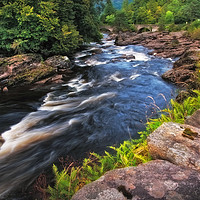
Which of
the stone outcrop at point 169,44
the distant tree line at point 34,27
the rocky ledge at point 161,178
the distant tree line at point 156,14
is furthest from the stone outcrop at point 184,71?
the distant tree line at point 156,14

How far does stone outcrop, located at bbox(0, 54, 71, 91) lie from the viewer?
35.2 feet

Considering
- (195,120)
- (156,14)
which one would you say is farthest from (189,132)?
(156,14)

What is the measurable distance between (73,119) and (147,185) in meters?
5.37

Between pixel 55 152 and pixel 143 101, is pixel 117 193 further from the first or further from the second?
pixel 143 101

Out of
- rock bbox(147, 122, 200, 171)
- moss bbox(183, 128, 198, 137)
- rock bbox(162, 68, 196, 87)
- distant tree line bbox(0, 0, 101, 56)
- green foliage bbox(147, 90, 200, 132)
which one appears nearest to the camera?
rock bbox(147, 122, 200, 171)

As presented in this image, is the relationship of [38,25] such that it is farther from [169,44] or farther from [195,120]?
[169,44]

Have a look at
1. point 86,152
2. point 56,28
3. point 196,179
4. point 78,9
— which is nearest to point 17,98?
point 86,152

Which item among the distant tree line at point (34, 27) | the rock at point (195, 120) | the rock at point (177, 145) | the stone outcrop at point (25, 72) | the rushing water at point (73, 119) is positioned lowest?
the rushing water at point (73, 119)

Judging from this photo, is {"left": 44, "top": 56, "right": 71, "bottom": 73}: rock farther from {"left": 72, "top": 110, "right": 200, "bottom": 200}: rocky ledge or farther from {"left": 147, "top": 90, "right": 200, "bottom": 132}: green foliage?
{"left": 72, "top": 110, "right": 200, "bottom": 200}: rocky ledge

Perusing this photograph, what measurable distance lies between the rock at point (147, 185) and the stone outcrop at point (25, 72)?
10.2 metres

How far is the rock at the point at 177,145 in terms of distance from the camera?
233 centimetres

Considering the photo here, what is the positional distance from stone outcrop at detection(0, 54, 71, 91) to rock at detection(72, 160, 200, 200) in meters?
10.2

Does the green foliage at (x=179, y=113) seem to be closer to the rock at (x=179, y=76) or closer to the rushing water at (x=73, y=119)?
the rushing water at (x=73, y=119)

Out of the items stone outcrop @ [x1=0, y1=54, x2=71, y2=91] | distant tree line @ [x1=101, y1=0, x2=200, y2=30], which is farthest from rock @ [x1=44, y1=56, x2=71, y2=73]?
distant tree line @ [x1=101, y1=0, x2=200, y2=30]
